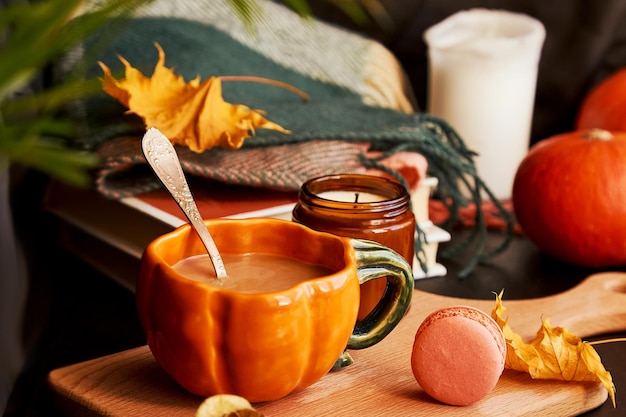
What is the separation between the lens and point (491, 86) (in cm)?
103

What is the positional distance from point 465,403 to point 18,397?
365mm

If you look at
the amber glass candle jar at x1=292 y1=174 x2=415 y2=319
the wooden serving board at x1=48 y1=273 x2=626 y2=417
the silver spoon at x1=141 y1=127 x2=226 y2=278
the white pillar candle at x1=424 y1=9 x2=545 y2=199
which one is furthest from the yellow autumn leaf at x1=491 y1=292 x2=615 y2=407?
the white pillar candle at x1=424 y1=9 x2=545 y2=199

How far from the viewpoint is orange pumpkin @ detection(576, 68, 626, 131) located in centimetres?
107

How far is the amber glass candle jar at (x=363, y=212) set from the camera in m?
0.59

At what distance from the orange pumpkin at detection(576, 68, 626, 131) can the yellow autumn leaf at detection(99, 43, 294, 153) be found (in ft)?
1.82

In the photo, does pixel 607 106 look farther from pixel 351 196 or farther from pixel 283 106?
pixel 351 196

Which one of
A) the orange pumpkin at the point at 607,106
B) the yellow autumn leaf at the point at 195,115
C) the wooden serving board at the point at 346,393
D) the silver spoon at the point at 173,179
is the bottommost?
the orange pumpkin at the point at 607,106

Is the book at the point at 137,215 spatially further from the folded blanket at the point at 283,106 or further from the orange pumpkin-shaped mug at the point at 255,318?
the orange pumpkin-shaped mug at the point at 255,318

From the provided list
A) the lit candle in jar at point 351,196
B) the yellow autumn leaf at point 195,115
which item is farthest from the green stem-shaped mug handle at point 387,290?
the yellow autumn leaf at point 195,115

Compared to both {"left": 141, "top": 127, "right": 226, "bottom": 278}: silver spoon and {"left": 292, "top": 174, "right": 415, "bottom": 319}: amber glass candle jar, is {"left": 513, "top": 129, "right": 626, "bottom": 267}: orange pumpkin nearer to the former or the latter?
{"left": 292, "top": 174, "right": 415, "bottom": 319}: amber glass candle jar

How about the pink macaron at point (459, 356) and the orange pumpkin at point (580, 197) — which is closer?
the pink macaron at point (459, 356)

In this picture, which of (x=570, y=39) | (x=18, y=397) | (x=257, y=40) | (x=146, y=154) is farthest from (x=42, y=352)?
(x=570, y=39)

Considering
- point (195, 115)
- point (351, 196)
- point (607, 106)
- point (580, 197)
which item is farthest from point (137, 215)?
point (607, 106)

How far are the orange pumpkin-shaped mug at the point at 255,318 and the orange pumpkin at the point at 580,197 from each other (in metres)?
0.37
